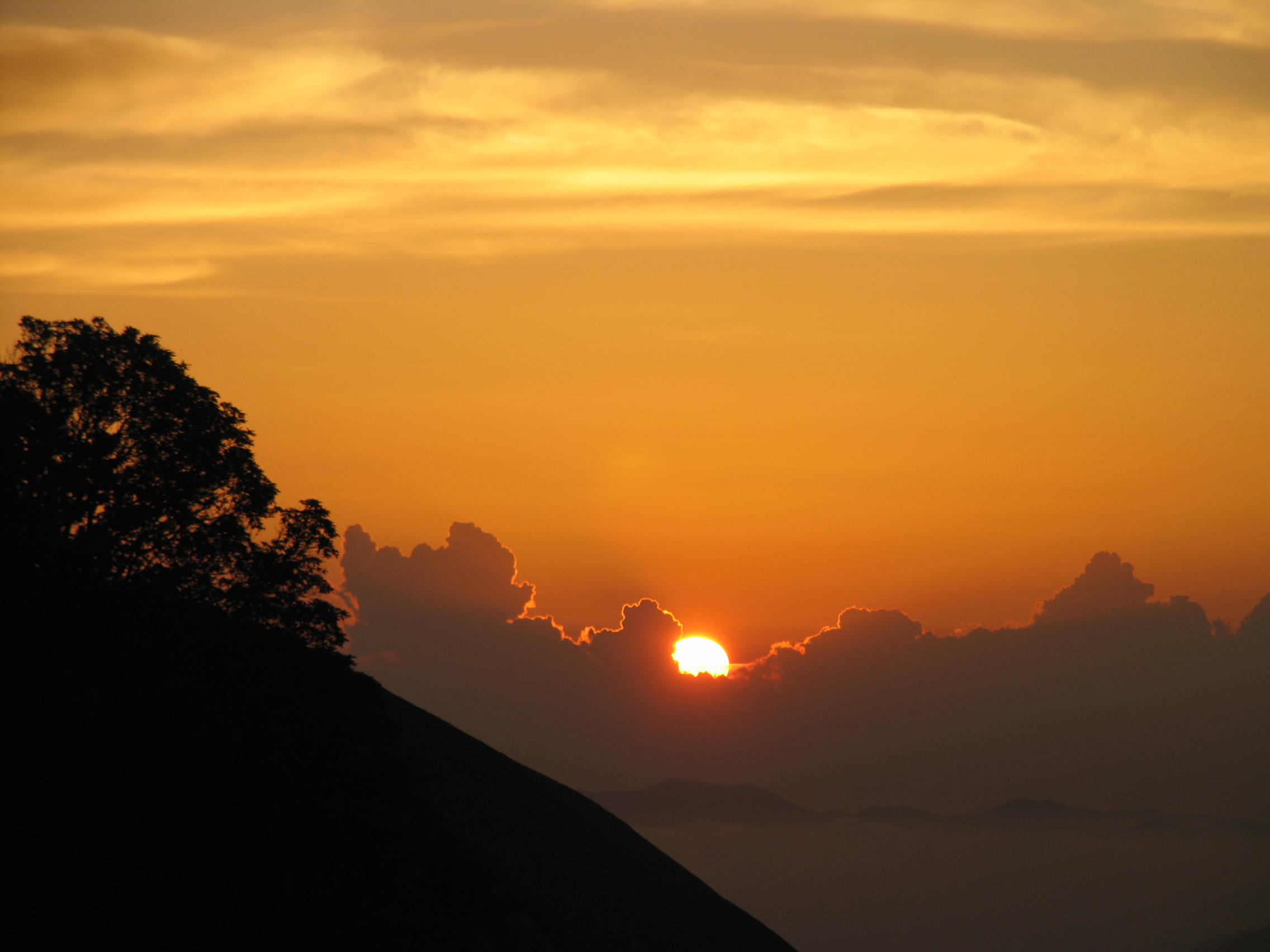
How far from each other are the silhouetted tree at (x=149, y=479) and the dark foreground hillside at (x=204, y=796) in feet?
11.1

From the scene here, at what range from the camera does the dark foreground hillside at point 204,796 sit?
34.5 metres

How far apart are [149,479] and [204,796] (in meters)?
15.3

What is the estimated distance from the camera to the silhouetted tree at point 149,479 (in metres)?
46.8

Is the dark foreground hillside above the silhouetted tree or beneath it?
beneath

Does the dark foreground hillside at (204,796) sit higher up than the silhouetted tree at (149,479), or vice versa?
the silhouetted tree at (149,479)

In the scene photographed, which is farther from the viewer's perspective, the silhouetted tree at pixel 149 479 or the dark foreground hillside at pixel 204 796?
the silhouetted tree at pixel 149 479

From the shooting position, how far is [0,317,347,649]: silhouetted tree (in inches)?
1842

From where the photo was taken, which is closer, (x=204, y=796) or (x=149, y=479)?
(x=204, y=796)

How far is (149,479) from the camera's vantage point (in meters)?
49.0

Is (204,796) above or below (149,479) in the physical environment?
below

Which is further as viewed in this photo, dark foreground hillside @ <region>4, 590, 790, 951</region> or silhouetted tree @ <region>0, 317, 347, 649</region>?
silhouetted tree @ <region>0, 317, 347, 649</region>

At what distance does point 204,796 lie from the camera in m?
38.1

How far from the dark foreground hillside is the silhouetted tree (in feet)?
11.1

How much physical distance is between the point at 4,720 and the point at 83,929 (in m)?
6.46
